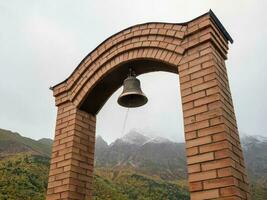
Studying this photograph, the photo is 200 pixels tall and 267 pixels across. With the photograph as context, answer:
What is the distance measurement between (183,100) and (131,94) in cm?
81

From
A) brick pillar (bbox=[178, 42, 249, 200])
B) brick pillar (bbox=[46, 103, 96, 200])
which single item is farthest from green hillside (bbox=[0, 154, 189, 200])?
brick pillar (bbox=[178, 42, 249, 200])

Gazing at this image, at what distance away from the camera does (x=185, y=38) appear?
3756 mm

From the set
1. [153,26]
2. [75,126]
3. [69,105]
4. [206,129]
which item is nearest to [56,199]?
[75,126]

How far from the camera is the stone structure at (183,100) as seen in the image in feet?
9.88

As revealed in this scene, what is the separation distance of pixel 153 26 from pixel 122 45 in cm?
49

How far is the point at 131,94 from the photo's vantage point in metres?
4.09

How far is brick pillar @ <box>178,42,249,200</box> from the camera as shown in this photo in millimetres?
2906

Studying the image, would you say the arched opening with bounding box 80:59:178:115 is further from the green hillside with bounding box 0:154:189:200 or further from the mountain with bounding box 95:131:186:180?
the mountain with bounding box 95:131:186:180

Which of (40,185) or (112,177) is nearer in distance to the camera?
(40,185)

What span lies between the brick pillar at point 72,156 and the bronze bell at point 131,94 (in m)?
0.65

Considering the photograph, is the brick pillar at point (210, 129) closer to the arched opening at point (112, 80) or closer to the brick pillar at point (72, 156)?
the arched opening at point (112, 80)

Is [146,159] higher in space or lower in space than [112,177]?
higher

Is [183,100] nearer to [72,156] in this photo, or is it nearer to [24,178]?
[72,156]

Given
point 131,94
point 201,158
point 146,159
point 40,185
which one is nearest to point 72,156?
point 131,94
